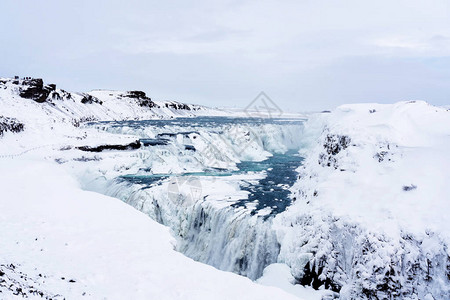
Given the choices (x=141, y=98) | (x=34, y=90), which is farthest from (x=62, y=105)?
(x=141, y=98)

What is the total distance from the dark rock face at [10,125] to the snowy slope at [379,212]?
31952 millimetres

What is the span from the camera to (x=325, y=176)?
48.7 feet

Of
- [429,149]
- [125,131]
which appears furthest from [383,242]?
[125,131]

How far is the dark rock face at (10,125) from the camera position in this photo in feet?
106

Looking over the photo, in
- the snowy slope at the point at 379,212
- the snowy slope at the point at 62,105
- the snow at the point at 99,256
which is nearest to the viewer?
the snow at the point at 99,256

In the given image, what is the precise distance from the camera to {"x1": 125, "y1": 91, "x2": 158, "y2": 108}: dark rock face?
3841 inches

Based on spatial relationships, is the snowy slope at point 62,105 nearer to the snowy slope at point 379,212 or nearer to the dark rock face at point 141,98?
the dark rock face at point 141,98

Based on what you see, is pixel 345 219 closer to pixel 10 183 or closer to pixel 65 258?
pixel 65 258

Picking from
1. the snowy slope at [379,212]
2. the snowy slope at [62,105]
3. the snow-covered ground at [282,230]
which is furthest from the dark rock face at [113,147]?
the snowy slope at [379,212]

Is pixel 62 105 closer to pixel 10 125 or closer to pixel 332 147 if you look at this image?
pixel 10 125

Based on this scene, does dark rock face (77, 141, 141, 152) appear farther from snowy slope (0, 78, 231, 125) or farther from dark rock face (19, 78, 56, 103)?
dark rock face (19, 78, 56, 103)

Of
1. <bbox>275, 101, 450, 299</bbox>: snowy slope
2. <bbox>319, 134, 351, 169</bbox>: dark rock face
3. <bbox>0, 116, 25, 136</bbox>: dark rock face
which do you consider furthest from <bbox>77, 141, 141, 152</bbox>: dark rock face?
<bbox>319, 134, 351, 169</bbox>: dark rock face

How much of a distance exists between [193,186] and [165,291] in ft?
40.3

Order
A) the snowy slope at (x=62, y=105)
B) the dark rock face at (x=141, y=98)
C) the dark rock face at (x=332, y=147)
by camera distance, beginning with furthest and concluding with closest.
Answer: the dark rock face at (x=141, y=98)
the snowy slope at (x=62, y=105)
the dark rock face at (x=332, y=147)
